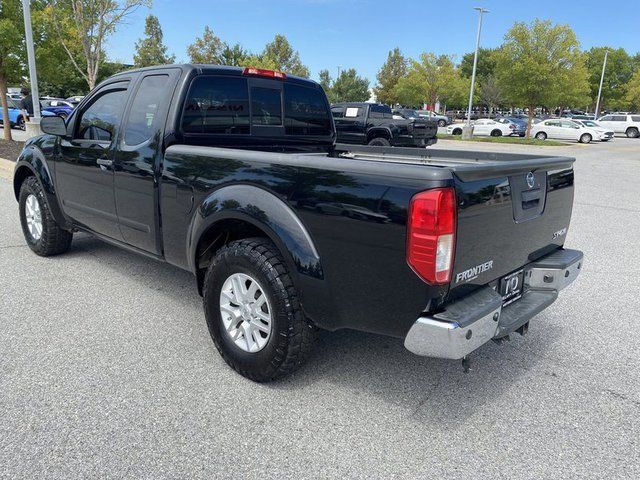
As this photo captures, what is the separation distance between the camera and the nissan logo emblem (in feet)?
9.29

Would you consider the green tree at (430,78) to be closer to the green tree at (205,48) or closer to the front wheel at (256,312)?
the green tree at (205,48)

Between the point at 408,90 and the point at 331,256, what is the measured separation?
49434mm

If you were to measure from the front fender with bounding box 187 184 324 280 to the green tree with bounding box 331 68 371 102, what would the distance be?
7435 centimetres

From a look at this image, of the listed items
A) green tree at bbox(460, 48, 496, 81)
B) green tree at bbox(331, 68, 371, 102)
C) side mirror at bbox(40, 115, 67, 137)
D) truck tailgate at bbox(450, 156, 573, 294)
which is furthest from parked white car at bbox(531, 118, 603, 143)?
green tree at bbox(460, 48, 496, 81)

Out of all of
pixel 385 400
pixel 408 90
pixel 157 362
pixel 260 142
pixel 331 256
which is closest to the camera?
pixel 331 256

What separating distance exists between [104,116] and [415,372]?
10.7ft

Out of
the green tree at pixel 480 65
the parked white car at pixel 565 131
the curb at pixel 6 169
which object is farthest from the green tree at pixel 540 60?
the green tree at pixel 480 65

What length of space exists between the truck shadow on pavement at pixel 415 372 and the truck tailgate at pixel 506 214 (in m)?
0.75

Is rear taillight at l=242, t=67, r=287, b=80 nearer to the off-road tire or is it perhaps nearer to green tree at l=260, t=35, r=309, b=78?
the off-road tire

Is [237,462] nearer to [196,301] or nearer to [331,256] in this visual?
[331,256]

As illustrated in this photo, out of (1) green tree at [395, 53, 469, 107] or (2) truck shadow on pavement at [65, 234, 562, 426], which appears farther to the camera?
(1) green tree at [395, 53, 469, 107]

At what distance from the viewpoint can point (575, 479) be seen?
2.28 m

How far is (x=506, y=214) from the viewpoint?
2648mm

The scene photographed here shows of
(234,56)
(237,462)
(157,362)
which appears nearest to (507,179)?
(237,462)
